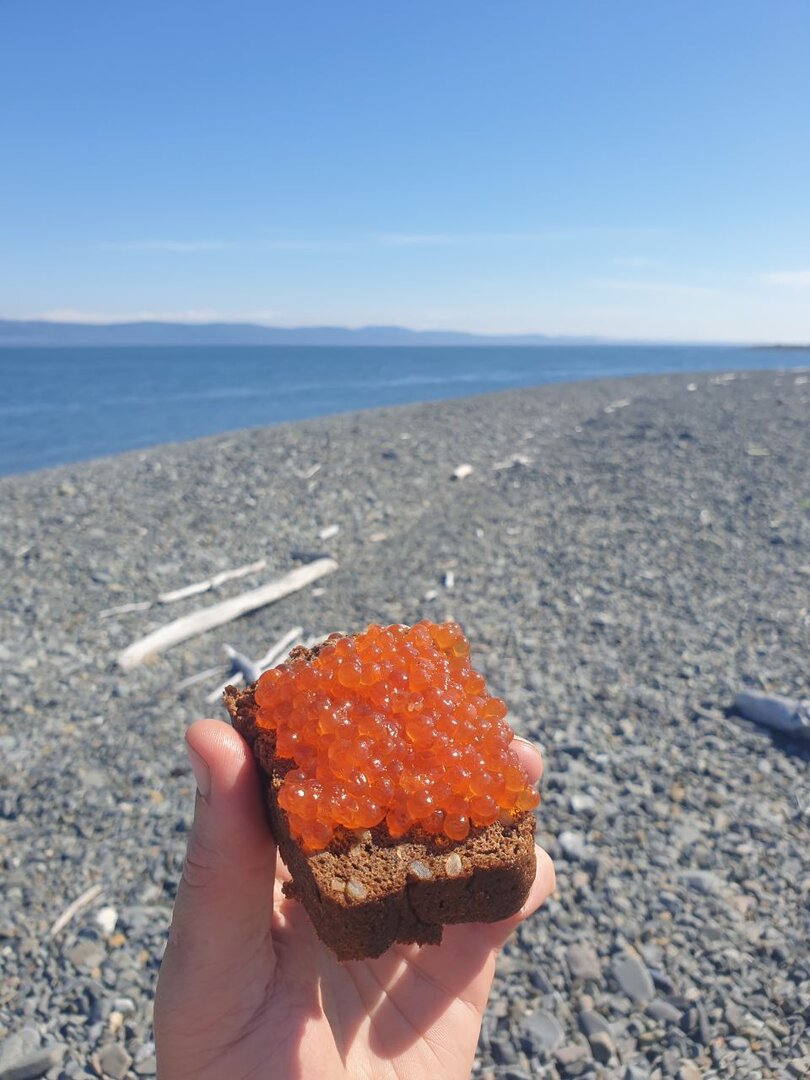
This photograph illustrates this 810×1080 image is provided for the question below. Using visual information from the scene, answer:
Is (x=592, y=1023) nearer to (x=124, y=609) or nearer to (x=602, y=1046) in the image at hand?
(x=602, y=1046)

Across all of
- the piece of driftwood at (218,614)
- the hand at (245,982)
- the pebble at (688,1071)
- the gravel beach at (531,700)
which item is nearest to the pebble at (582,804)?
the gravel beach at (531,700)

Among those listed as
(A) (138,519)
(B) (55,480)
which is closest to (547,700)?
(A) (138,519)

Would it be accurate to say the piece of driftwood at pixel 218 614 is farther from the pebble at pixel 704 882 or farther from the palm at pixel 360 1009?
the pebble at pixel 704 882

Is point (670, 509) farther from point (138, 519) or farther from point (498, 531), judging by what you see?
point (138, 519)

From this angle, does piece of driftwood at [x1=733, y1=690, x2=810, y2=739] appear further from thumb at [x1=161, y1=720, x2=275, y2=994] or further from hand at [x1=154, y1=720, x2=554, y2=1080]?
thumb at [x1=161, y1=720, x2=275, y2=994]

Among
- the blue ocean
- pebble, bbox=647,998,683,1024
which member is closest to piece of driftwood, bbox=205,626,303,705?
pebble, bbox=647,998,683,1024

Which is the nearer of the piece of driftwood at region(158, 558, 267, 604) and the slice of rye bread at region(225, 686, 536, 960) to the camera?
the slice of rye bread at region(225, 686, 536, 960)
